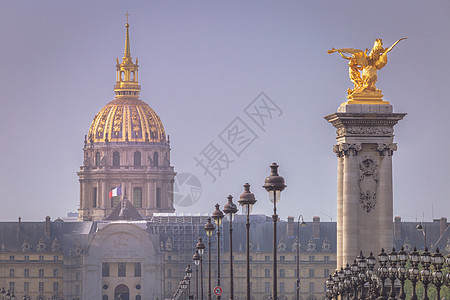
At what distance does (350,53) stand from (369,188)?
602 centimetres

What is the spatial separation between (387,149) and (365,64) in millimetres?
4054

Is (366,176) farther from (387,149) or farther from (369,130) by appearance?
(369,130)

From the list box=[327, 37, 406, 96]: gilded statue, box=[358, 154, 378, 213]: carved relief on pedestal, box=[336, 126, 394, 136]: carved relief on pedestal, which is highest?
box=[327, 37, 406, 96]: gilded statue

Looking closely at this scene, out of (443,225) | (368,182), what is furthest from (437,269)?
(443,225)

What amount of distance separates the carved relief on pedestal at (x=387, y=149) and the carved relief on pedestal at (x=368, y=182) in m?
0.64

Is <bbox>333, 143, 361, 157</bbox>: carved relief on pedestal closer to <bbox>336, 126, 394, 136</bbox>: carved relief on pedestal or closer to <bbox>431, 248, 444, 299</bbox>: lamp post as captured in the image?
<bbox>336, 126, 394, 136</bbox>: carved relief on pedestal

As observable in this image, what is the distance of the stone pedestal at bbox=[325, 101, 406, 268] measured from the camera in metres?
70.9

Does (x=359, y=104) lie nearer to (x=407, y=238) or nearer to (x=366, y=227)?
(x=366, y=227)

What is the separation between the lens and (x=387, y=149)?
232 feet

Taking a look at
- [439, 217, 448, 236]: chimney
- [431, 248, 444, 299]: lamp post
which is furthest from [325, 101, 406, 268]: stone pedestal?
[439, 217, 448, 236]: chimney

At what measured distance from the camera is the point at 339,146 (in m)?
71.7

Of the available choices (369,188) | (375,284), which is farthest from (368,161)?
(375,284)

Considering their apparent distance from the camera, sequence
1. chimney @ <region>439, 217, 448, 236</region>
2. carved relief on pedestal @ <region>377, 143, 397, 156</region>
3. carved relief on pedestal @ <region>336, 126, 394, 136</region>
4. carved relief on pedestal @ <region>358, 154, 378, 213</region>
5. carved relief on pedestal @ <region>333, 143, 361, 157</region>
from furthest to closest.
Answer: chimney @ <region>439, 217, 448, 236</region>
carved relief on pedestal @ <region>358, 154, 378, 213</region>
carved relief on pedestal @ <region>336, 126, 394, 136</region>
carved relief on pedestal @ <region>333, 143, 361, 157</region>
carved relief on pedestal @ <region>377, 143, 397, 156</region>

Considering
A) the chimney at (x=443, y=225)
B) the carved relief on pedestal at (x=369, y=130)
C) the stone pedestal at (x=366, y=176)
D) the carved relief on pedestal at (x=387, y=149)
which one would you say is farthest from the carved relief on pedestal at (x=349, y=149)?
the chimney at (x=443, y=225)
